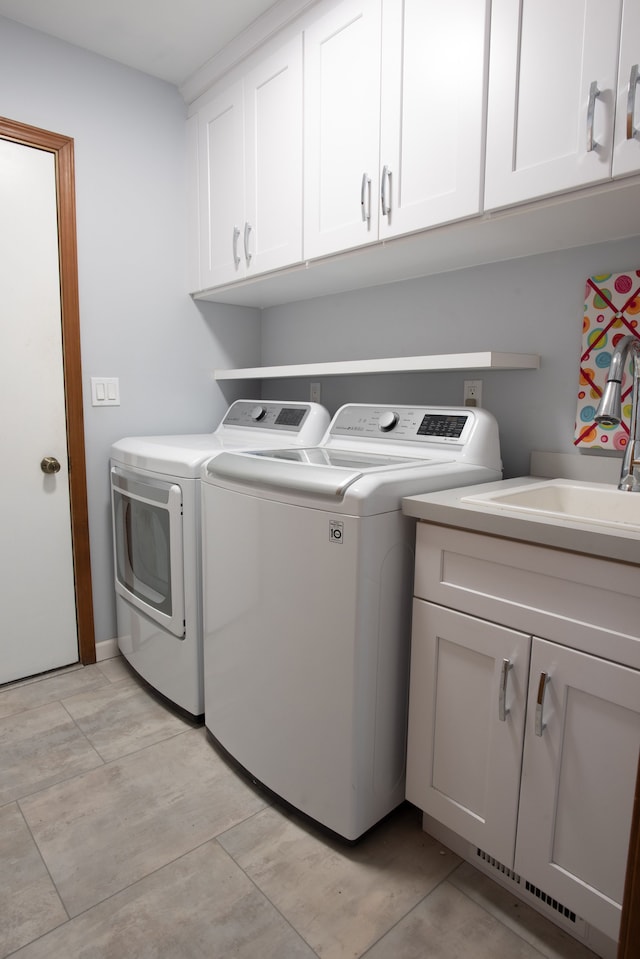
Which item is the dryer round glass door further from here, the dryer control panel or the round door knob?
the dryer control panel

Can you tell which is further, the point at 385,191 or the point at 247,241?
the point at 247,241

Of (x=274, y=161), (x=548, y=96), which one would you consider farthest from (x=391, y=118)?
(x=274, y=161)

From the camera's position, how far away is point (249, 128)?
2072 mm

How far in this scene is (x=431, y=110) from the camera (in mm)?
1454

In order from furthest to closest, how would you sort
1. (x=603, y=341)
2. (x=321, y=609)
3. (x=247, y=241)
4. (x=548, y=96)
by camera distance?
(x=247, y=241) < (x=603, y=341) < (x=321, y=609) < (x=548, y=96)

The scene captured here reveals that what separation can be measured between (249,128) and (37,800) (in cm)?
228

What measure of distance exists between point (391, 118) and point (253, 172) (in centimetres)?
70

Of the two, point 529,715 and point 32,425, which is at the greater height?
point 32,425

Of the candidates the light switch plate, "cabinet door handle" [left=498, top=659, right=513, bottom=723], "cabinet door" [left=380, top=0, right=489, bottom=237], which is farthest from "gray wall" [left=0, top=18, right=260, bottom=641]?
"cabinet door handle" [left=498, top=659, right=513, bottom=723]

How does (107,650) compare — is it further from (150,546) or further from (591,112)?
(591,112)

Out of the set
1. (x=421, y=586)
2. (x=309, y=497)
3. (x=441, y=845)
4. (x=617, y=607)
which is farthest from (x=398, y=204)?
(x=441, y=845)

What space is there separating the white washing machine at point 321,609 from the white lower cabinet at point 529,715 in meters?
0.09

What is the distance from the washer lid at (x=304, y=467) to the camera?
1.31 meters

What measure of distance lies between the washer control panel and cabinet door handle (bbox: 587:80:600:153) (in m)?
0.72
